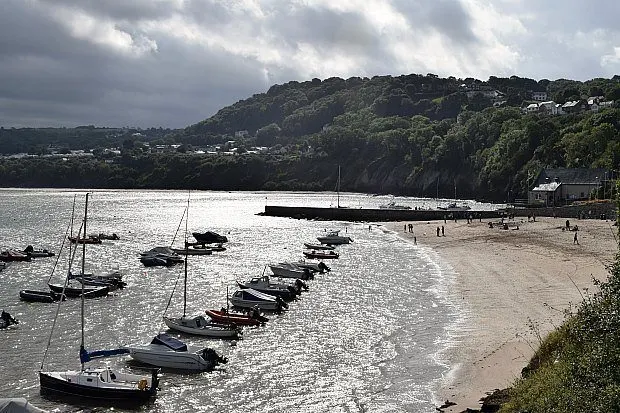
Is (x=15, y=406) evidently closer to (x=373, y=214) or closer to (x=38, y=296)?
(x=38, y=296)

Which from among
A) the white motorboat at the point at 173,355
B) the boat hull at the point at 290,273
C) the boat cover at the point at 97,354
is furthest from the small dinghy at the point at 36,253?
the boat cover at the point at 97,354

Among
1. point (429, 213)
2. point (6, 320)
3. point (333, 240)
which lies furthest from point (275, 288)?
point (429, 213)

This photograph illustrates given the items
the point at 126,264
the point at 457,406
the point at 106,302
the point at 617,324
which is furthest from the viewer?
the point at 126,264

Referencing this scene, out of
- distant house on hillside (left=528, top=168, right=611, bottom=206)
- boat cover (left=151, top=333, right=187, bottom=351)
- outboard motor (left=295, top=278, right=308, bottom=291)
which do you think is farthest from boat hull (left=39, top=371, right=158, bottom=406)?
distant house on hillside (left=528, top=168, right=611, bottom=206)

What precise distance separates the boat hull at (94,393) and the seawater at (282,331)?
49 centimetres

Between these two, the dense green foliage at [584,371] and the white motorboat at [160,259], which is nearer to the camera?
the dense green foliage at [584,371]

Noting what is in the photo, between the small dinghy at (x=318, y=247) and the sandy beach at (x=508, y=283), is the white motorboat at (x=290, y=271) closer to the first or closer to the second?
the sandy beach at (x=508, y=283)

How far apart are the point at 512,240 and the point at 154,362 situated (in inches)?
2059

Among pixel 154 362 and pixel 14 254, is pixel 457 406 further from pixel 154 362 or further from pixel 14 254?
pixel 14 254

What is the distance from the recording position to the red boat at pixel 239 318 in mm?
40406

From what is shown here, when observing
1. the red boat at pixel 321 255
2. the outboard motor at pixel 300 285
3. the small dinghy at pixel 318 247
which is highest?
the small dinghy at pixel 318 247

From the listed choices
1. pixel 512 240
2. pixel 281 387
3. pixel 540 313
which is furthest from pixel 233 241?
pixel 281 387

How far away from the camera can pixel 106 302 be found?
48969 millimetres

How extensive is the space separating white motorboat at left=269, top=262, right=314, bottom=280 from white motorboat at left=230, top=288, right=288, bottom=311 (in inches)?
470
